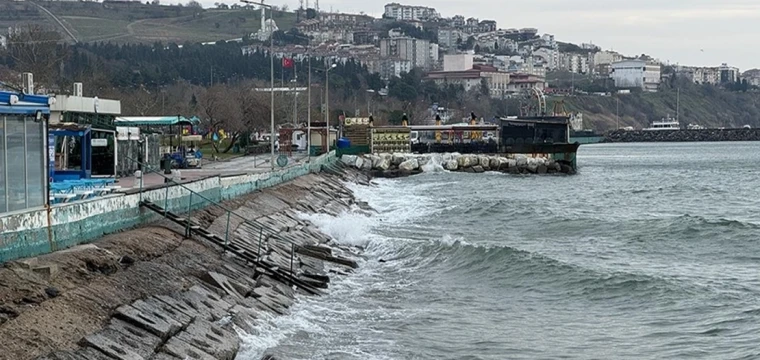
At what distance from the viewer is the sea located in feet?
63.2

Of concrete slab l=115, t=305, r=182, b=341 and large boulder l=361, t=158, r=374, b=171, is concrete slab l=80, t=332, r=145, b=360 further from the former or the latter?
large boulder l=361, t=158, r=374, b=171

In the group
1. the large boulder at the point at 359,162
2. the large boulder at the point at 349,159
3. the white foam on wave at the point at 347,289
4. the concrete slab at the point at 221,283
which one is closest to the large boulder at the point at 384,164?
the large boulder at the point at 359,162

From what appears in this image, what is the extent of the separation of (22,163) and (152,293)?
3.17 metres

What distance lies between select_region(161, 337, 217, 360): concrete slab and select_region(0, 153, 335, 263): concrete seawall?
310cm

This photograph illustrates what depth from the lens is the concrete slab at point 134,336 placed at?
47.0 feet

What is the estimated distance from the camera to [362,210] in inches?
1903

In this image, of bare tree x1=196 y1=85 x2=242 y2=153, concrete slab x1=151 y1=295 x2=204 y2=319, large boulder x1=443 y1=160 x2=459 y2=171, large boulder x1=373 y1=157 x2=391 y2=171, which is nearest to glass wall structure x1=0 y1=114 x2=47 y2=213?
concrete slab x1=151 y1=295 x2=204 y2=319

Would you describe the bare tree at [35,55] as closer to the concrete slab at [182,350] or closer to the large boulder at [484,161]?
the large boulder at [484,161]

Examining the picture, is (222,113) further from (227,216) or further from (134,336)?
Result: (134,336)

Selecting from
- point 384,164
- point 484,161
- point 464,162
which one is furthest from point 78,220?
point 484,161

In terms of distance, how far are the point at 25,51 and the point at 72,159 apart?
30.5 meters

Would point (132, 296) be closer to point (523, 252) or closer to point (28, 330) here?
point (28, 330)

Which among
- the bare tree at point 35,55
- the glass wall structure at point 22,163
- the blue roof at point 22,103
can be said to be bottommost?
the glass wall structure at point 22,163

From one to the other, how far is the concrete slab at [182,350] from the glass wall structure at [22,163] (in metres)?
4.31
